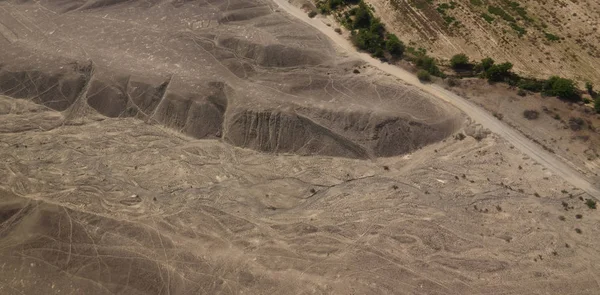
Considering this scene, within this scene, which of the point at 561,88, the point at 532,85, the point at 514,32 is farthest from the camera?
the point at 514,32

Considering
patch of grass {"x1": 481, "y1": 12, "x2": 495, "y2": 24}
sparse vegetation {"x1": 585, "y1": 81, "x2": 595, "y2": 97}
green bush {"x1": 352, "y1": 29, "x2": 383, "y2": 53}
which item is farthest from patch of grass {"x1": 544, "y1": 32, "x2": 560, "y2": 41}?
green bush {"x1": 352, "y1": 29, "x2": 383, "y2": 53}

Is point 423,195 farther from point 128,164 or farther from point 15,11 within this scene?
point 15,11

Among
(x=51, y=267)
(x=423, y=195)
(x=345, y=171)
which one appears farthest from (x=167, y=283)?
(x=423, y=195)

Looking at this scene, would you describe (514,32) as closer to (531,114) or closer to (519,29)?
(519,29)

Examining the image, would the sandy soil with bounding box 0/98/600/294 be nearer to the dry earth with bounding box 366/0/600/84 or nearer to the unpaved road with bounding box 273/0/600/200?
the unpaved road with bounding box 273/0/600/200

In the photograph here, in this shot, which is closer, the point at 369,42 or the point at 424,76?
the point at 424,76

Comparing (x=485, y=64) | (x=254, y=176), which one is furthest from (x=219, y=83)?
(x=485, y=64)
